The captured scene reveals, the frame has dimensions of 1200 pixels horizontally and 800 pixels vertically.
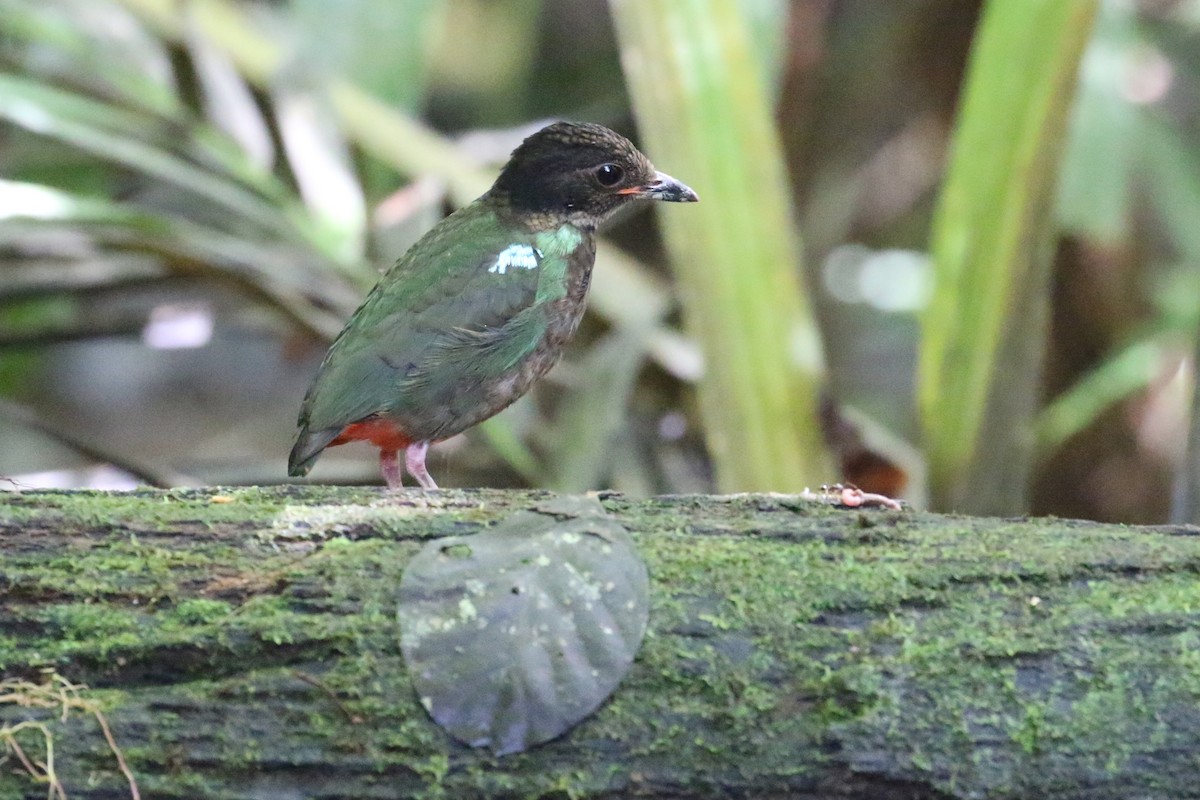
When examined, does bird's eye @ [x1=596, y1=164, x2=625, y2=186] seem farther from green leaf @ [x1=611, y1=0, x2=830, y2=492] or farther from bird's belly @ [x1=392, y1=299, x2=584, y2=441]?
bird's belly @ [x1=392, y1=299, x2=584, y2=441]

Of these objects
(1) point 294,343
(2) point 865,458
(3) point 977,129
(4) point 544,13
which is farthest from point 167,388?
(3) point 977,129

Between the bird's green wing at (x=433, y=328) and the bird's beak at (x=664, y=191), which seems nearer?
the bird's green wing at (x=433, y=328)

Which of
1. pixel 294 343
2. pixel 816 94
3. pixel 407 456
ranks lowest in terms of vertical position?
pixel 407 456

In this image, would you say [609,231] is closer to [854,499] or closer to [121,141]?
[121,141]

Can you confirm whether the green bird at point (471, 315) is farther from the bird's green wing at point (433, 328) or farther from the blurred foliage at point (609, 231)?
the blurred foliage at point (609, 231)

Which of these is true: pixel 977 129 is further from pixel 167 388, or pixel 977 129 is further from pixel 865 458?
pixel 167 388

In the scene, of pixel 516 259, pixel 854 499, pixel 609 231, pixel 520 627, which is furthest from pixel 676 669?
pixel 609 231

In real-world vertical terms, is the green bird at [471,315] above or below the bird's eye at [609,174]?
below

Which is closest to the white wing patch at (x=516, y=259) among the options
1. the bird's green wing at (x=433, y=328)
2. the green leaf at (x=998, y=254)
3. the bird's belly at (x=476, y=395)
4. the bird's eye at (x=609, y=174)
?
the bird's green wing at (x=433, y=328)
